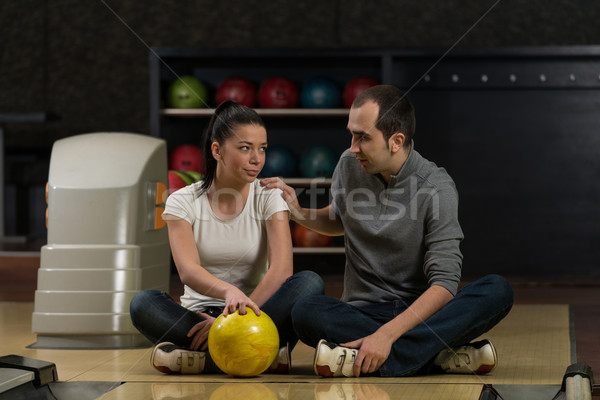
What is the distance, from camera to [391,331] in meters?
2.05

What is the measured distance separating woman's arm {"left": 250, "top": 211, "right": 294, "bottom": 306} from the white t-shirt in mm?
33

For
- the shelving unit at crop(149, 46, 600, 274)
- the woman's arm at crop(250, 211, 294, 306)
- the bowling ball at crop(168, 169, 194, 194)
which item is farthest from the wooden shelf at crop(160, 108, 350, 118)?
the woman's arm at crop(250, 211, 294, 306)

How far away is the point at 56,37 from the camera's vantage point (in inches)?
227

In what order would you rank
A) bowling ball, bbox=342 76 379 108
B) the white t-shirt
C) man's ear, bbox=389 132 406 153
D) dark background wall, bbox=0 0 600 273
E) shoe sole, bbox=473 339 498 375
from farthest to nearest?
dark background wall, bbox=0 0 600 273, bowling ball, bbox=342 76 379 108, the white t-shirt, man's ear, bbox=389 132 406 153, shoe sole, bbox=473 339 498 375

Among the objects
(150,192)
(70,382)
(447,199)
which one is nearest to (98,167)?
(150,192)

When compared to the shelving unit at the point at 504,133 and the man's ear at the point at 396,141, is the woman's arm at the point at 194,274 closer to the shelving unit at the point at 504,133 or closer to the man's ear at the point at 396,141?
the man's ear at the point at 396,141

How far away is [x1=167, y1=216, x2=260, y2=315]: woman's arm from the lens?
6.75ft

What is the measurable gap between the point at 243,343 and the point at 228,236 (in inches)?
16.9

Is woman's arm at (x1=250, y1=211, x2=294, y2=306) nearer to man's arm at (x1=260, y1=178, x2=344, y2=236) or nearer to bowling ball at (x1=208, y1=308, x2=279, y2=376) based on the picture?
man's arm at (x1=260, y1=178, x2=344, y2=236)

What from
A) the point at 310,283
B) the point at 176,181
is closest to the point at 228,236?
the point at 310,283

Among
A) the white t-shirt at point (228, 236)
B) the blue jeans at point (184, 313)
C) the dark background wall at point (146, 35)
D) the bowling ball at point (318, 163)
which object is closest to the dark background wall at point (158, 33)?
the dark background wall at point (146, 35)

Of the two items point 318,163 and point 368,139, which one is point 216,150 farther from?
point 318,163

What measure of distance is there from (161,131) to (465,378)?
131 inches

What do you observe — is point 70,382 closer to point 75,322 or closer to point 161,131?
point 75,322
